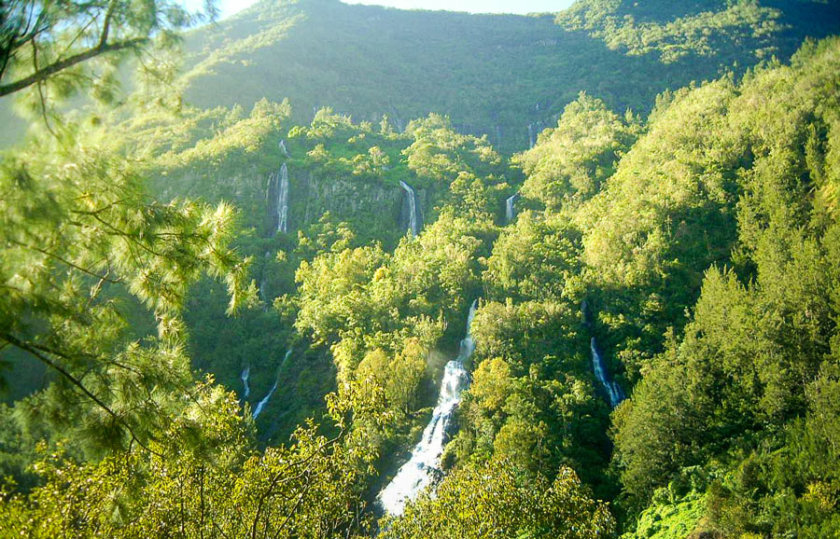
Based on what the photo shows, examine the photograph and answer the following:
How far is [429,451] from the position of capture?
3475cm

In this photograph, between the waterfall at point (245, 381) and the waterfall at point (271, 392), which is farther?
the waterfall at point (245, 381)

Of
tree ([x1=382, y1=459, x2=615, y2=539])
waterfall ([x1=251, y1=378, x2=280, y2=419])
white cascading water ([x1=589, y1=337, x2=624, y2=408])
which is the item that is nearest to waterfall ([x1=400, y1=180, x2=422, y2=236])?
waterfall ([x1=251, y1=378, x2=280, y2=419])

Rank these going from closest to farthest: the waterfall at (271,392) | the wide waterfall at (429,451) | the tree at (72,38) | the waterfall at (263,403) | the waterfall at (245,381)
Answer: the tree at (72,38) → the wide waterfall at (429,451) → the waterfall at (263,403) → the waterfall at (271,392) → the waterfall at (245,381)

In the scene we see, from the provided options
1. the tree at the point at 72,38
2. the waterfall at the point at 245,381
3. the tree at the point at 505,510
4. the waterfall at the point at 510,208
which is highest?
the tree at the point at 72,38

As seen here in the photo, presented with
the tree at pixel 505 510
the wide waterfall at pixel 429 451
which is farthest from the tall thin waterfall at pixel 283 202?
the tree at pixel 505 510

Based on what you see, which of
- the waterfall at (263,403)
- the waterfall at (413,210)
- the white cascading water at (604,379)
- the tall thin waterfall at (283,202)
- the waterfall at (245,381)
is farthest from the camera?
the tall thin waterfall at (283,202)

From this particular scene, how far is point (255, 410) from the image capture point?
4566 centimetres

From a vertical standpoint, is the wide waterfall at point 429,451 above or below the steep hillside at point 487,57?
below

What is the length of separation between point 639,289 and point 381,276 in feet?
83.9

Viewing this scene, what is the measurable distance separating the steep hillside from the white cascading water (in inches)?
3169

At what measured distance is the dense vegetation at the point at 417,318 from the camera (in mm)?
4898

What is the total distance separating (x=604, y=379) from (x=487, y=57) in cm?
14320

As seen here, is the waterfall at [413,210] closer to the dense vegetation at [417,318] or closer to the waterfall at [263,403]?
the dense vegetation at [417,318]

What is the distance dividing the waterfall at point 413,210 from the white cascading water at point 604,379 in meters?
34.9
